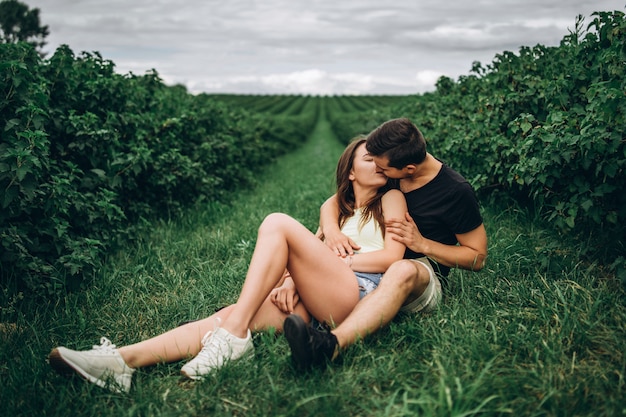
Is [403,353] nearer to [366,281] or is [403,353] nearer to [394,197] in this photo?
[366,281]

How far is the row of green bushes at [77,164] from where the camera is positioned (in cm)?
318

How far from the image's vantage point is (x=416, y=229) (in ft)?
9.35

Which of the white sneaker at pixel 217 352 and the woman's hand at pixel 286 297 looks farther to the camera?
the woman's hand at pixel 286 297

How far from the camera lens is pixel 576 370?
210cm

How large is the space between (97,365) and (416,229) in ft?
6.08

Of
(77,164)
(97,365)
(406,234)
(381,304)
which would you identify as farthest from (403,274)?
(77,164)

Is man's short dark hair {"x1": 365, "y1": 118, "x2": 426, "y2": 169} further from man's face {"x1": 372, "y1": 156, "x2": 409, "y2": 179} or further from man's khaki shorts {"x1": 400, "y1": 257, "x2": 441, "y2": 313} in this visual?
man's khaki shorts {"x1": 400, "y1": 257, "x2": 441, "y2": 313}

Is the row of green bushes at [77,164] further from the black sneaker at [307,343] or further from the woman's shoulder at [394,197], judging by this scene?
the woman's shoulder at [394,197]

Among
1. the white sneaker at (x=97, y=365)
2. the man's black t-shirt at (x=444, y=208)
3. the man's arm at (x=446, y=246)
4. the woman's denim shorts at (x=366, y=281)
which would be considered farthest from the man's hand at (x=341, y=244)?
the white sneaker at (x=97, y=365)

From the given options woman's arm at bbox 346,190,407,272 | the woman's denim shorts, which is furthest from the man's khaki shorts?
the woman's denim shorts

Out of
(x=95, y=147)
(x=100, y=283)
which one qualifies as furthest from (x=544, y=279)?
(x=95, y=147)

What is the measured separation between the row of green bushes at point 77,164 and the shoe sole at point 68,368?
3.99 ft

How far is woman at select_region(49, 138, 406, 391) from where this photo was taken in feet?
7.66

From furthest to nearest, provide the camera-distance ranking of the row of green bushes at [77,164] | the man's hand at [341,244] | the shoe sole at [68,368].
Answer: the row of green bushes at [77,164]
the man's hand at [341,244]
the shoe sole at [68,368]
